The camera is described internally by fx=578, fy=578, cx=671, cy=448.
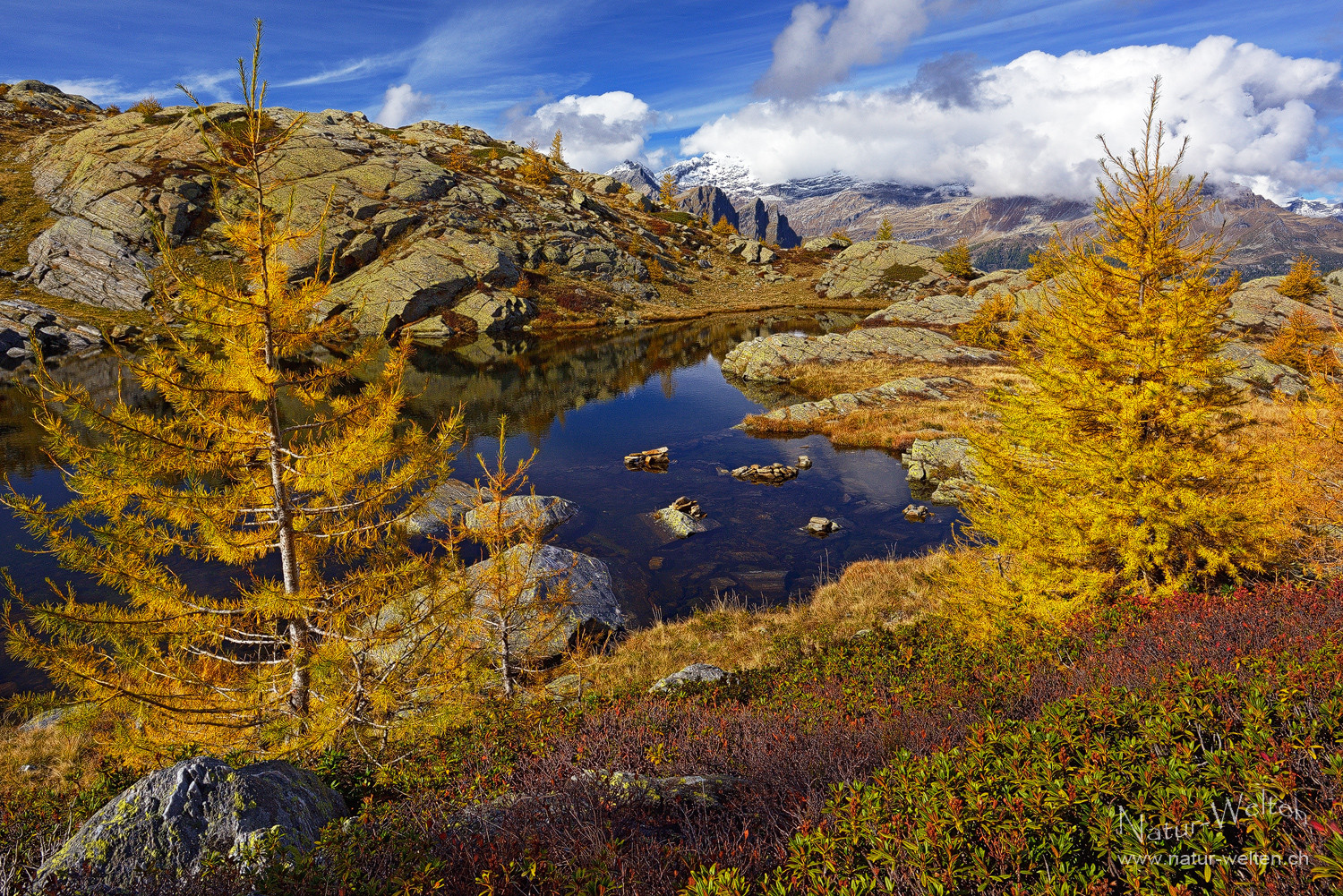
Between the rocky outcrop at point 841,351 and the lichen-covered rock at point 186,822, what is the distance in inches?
1998

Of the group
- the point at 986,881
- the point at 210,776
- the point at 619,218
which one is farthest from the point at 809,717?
the point at 619,218

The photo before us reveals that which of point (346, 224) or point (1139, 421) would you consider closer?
point (1139, 421)

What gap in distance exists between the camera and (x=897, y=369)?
182 ft

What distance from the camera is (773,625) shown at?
639 inches

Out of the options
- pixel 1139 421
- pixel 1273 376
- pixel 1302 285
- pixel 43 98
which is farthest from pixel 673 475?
pixel 43 98

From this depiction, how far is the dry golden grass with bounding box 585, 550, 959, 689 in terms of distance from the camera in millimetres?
14070

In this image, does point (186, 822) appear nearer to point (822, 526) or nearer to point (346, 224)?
point (822, 526)

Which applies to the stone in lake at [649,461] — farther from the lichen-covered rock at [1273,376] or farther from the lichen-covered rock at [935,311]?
the lichen-covered rock at [935,311]

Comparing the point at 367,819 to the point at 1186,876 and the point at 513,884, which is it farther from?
the point at 1186,876

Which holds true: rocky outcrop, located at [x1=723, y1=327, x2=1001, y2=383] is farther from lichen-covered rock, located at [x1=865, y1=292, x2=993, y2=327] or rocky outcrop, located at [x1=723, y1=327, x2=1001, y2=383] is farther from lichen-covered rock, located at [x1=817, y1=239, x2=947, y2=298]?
lichen-covered rock, located at [x1=817, y1=239, x2=947, y2=298]

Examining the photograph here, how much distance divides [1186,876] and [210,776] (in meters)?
7.15

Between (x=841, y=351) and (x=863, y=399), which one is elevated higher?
(x=841, y=351)

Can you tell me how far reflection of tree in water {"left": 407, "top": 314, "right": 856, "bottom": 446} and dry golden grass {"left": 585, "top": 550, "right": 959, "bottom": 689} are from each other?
2031 centimetres

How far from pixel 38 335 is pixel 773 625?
254ft
